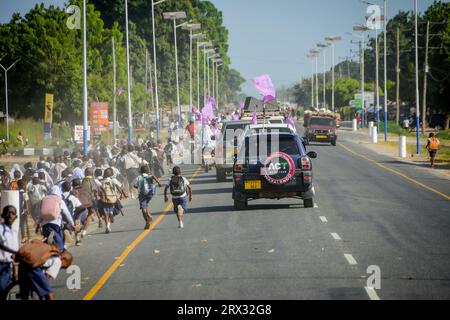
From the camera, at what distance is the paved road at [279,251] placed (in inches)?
533

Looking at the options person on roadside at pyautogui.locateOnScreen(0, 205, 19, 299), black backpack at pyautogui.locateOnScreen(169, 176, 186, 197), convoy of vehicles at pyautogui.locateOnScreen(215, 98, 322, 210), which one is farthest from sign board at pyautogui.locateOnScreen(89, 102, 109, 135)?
person on roadside at pyautogui.locateOnScreen(0, 205, 19, 299)

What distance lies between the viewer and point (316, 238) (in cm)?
1909

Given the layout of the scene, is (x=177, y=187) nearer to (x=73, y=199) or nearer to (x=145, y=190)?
(x=145, y=190)

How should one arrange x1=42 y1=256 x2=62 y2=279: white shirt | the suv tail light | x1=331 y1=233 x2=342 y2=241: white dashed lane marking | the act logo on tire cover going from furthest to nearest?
the suv tail light < the act logo on tire cover < x1=331 y1=233 x2=342 y2=241: white dashed lane marking < x1=42 y1=256 x2=62 y2=279: white shirt

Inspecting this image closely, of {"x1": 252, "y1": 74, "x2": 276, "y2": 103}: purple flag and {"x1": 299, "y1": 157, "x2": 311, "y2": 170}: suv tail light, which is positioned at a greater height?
{"x1": 252, "y1": 74, "x2": 276, "y2": 103}: purple flag

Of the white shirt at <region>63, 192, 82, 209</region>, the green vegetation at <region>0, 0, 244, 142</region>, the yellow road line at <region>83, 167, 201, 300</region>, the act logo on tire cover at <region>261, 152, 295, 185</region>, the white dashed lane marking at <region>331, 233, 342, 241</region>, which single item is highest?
the green vegetation at <region>0, 0, 244, 142</region>

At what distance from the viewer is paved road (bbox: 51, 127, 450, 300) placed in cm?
1355

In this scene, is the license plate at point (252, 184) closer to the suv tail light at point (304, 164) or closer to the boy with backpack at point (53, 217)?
the suv tail light at point (304, 164)

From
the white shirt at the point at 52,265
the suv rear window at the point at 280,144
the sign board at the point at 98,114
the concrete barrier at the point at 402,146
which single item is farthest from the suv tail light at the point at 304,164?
the concrete barrier at the point at 402,146

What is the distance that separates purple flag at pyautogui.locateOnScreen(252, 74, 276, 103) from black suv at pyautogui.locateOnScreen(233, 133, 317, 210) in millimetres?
15420

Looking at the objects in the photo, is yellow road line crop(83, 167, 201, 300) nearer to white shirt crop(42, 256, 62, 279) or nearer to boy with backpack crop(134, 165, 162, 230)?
boy with backpack crop(134, 165, 162, 230)

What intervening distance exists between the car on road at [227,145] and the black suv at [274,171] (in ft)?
32.3

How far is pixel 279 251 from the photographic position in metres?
17.3

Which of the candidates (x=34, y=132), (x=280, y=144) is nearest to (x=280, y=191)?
(x=280, y=144)
